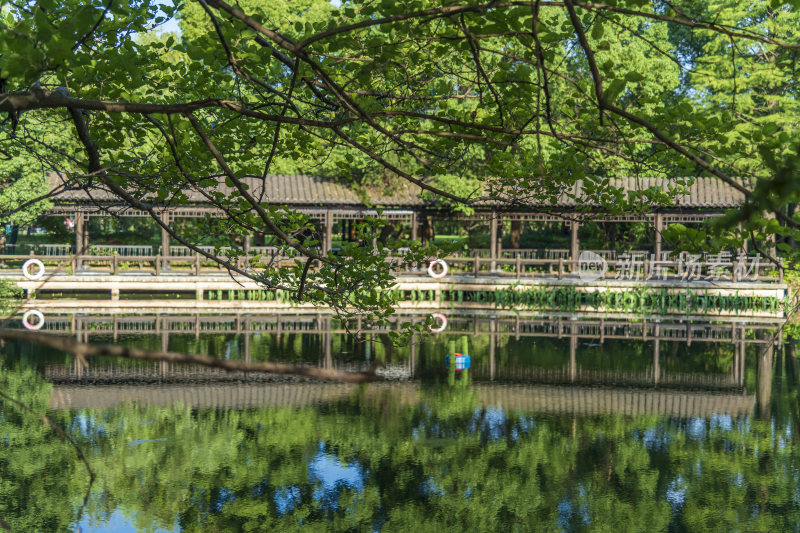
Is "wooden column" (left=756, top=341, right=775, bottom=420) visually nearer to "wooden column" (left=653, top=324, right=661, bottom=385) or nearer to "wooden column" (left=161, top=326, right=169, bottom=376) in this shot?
"wooden column" (left=653, top=324, right=661, bottom=385)

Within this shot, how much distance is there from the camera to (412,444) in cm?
1123

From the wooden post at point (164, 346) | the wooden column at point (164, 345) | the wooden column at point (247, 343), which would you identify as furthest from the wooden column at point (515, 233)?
the wooden post at point (164, 346)

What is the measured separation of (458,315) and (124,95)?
19.3 meters

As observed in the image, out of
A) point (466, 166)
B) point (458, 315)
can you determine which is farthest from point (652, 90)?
point (458, 315)

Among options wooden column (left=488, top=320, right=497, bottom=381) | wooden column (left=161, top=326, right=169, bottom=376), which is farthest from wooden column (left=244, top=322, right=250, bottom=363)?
wooden column (left=488, top=320, right=497, bottom=381)

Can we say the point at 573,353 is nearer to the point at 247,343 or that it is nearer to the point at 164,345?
the point at 247,343

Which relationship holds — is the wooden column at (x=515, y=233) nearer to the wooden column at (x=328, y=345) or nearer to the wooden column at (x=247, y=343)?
the wooden column at (x=328, y=345)

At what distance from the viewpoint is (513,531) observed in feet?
27.8

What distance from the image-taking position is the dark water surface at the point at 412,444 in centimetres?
876

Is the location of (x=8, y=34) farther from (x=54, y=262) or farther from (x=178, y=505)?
(x=54, y=262)

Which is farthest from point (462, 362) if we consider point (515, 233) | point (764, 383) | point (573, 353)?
point (515, 233)

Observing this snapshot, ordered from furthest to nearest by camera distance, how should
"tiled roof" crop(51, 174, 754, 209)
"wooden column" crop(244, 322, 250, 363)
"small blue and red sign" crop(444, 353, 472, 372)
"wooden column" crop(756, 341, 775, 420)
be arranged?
"tiled roof" crop(51, 174, 754, 209)
"wooden column" crop(244, 322, 250, 363)
"small blue and red sign" crop(444, 353, 472, 372)
"wooden column" crop(756, 341, 775, 420)

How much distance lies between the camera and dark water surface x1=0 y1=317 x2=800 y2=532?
8.76m

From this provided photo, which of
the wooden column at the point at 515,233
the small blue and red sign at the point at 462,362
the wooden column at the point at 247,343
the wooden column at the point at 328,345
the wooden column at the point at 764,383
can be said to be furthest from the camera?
the wooden column at the point at 515,233
